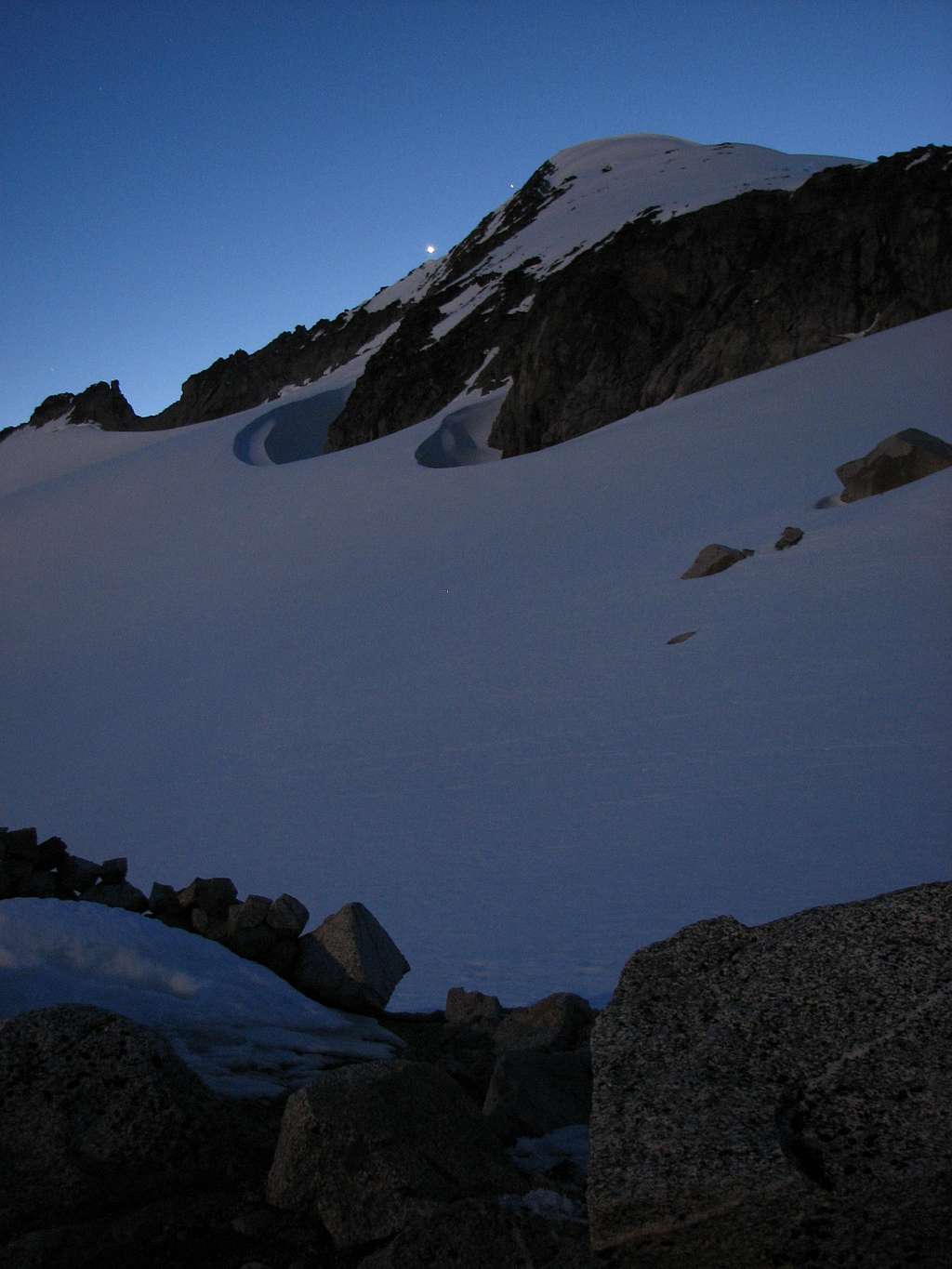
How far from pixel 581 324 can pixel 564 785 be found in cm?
2061

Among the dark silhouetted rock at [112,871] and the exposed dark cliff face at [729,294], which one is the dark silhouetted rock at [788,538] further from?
the exposed dark cliff face at [729,294]

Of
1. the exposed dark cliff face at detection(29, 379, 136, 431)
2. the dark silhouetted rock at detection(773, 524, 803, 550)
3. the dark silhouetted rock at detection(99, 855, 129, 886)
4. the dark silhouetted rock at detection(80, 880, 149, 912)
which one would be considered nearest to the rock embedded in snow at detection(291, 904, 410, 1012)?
the dark silhouetted rock at detection(80, 880, 149, 912)

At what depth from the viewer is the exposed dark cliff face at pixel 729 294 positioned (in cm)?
2303

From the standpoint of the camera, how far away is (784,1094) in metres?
2.00

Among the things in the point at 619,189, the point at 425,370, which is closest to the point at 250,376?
the point at 619,189

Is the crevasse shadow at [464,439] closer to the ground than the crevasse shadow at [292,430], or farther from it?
closer to the ground

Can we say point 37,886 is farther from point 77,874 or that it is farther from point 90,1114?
point 90,1114

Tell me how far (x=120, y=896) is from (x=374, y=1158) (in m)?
3.33

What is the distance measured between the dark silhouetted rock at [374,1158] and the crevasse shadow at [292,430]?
92.4 ft

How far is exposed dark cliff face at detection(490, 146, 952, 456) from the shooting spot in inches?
907

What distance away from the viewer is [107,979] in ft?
11.6

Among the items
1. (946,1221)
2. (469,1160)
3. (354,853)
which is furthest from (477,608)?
(946,1221)

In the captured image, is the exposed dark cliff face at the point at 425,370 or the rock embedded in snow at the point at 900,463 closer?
the rock embedded in snow at the point at 900,463

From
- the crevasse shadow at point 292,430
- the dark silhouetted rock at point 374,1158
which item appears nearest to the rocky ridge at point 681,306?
the crevasse shadow at point 292,430
